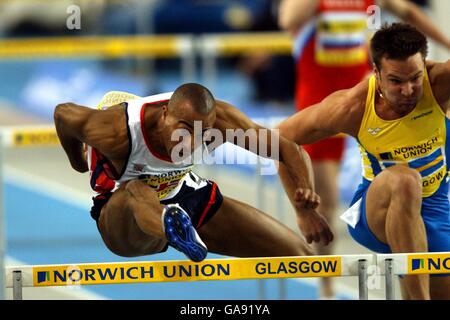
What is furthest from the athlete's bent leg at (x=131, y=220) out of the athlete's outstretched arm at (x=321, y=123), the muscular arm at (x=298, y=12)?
the muscular arm at (x=298, y=12)

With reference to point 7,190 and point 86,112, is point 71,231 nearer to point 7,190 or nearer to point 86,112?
point 7,190

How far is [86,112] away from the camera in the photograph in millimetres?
6113

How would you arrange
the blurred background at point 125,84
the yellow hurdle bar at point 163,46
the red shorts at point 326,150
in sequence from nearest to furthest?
the red shorts at point 326,150 → the blurred background at point 125,84 → the yellow hurdle bar at point 163,46

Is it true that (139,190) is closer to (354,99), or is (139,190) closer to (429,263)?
(354,99)

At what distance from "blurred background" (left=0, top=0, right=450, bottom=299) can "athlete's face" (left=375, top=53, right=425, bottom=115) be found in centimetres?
212

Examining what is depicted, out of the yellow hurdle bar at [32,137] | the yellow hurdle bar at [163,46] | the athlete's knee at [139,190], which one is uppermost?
the yellow hurdle bar at [163,46]

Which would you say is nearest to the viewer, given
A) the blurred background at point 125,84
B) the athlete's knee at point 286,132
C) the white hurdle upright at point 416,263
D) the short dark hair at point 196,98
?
the white hurdle upright at point 416,263

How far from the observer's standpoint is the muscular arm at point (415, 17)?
8078 millimetres

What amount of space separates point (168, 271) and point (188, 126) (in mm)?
702

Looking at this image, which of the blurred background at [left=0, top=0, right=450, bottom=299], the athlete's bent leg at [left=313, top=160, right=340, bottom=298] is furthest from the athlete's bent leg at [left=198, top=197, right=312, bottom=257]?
the athlete's bent leg at [left=313, top=160, right=340, bottom=298]

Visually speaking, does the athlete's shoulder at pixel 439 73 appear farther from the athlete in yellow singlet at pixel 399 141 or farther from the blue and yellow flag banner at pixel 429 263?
the blue and yellow flag banner at pixel 429 263

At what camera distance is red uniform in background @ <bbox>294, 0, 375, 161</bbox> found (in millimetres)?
8969

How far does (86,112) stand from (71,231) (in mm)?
5414
